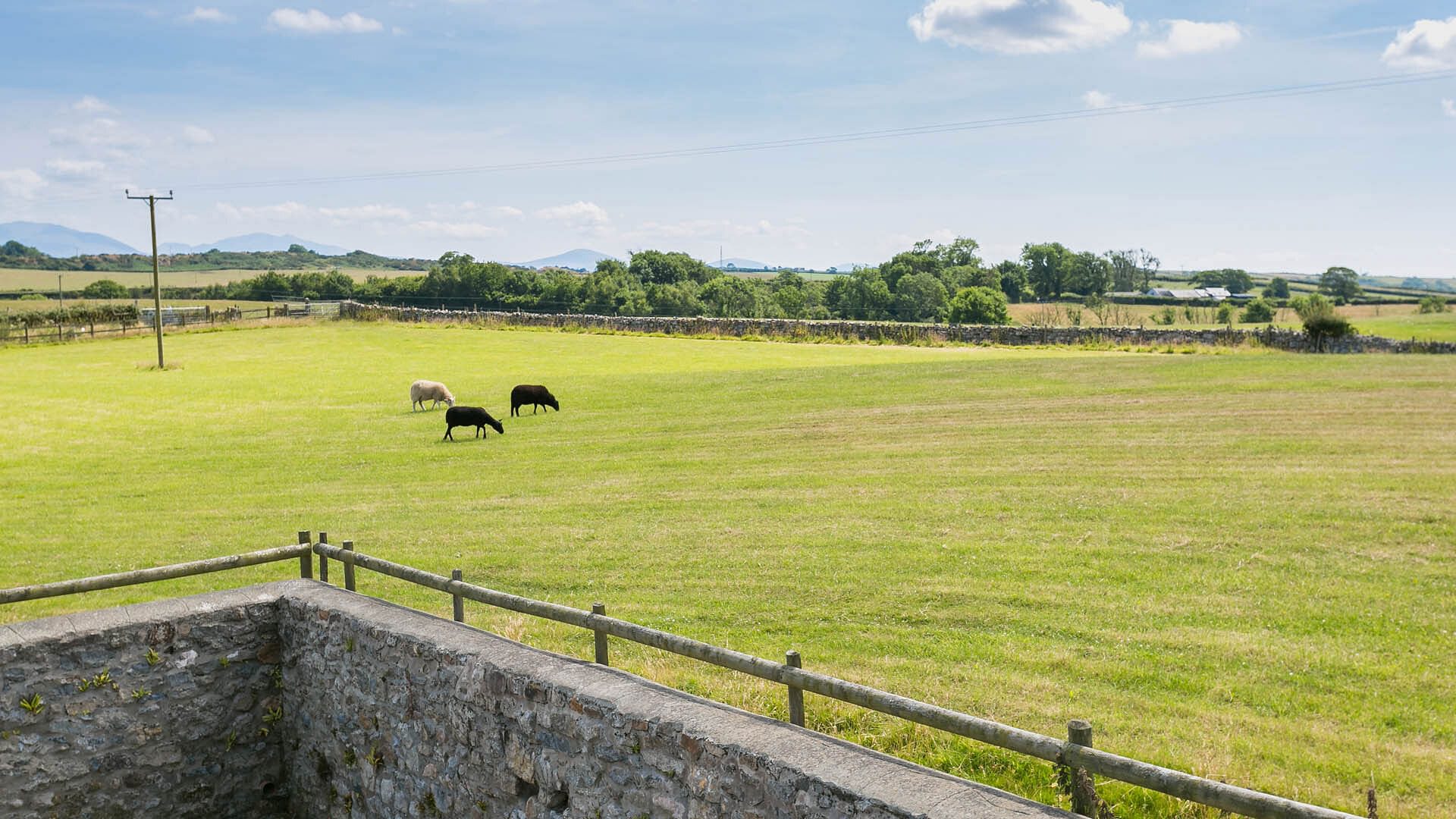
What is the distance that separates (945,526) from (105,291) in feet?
467

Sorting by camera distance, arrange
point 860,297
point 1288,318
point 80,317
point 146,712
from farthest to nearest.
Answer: point 860,297 → point 1288,318 → point 80,317 → point 146,712

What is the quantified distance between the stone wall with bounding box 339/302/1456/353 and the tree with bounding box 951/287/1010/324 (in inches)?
2179

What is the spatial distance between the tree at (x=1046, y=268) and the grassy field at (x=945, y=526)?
139 meters

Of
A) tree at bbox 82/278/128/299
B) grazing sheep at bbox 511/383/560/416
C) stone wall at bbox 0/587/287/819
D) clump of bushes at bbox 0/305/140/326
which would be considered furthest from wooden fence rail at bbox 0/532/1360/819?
tree at bbox 82/278/128/299

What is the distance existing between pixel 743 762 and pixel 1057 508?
35.7 ft

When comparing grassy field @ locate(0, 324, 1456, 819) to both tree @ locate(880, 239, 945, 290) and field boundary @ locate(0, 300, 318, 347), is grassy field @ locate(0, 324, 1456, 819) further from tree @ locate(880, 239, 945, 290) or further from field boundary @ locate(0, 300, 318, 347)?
tree @ locate(880, 239, 945, 290)

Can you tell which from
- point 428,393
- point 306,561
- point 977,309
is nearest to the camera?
point 306,561

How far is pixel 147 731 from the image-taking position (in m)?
10.6

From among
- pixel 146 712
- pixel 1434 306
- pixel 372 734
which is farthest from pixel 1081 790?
pixel 1434 306

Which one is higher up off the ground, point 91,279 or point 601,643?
point 91,279

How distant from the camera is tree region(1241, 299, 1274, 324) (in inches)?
3906

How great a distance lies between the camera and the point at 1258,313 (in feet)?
337

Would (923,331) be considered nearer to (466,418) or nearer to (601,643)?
(466,418)

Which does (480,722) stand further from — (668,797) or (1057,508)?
(1057,508)
